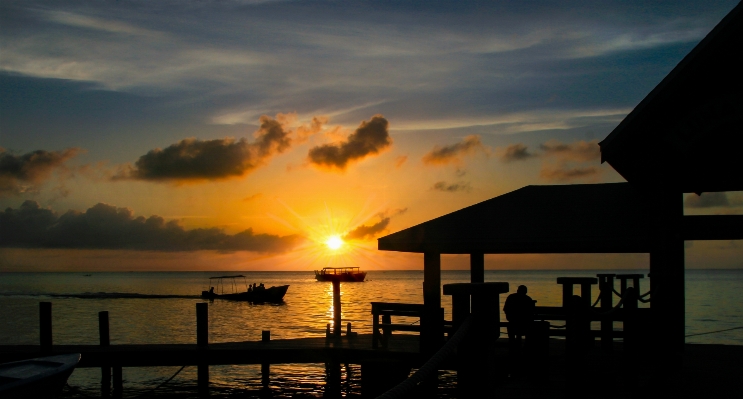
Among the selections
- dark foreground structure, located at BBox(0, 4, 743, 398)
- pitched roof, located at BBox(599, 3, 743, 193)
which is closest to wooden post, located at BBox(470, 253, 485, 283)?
dark foreground structure, located at BBox(0, 4, 743, 398)

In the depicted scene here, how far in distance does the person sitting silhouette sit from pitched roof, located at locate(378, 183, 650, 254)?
3.58 m

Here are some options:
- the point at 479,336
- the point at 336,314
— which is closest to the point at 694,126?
the point at 479,336

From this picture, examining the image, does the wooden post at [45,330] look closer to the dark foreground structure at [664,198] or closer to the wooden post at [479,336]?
the dark foreground structure at [664,198]

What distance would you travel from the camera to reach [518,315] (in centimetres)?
1198

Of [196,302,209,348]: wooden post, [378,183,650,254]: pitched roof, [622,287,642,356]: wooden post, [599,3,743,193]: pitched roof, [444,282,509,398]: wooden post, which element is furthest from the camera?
[196,302,209,348]: wooden post

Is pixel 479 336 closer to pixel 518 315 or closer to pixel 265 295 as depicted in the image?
pixel 518 315

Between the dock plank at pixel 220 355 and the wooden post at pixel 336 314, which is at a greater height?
the wooden post at pixel 336 314

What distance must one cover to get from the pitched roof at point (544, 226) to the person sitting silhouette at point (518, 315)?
3583mm

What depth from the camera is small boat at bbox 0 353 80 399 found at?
1379 centimetres

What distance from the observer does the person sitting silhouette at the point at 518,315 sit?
11609 mm

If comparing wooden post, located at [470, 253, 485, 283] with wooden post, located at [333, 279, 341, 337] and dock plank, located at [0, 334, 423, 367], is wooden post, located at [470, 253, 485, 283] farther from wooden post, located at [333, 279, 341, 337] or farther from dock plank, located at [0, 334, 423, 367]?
wooden post, located at [333, 279, 341, 337]

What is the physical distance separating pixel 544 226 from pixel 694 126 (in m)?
6.82

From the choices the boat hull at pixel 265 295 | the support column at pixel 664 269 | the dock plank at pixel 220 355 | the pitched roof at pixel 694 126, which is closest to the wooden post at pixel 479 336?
the pitched roof at pixel 694 126

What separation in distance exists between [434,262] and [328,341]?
5489mm
